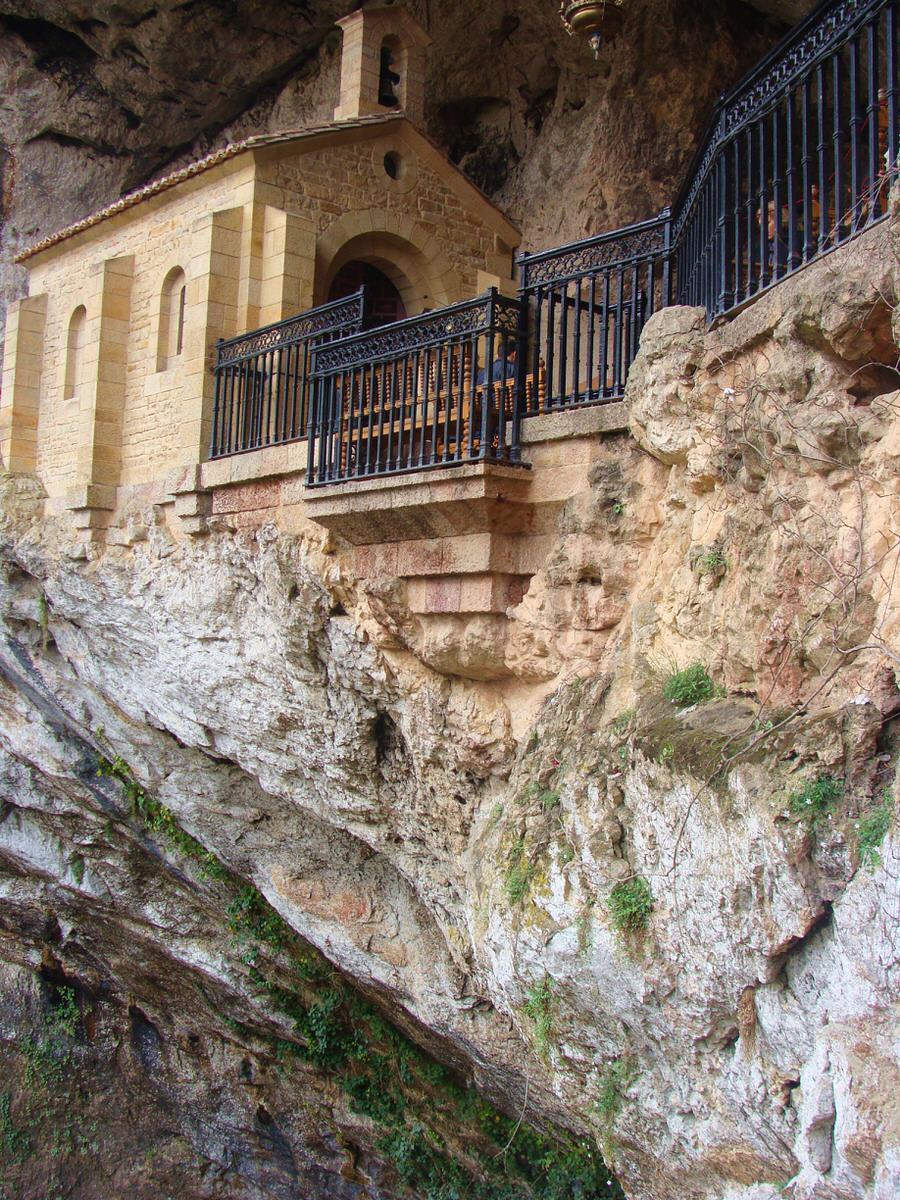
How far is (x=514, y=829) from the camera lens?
24.0 ft

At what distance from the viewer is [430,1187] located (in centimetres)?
1245

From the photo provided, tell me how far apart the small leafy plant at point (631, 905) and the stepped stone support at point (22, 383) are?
9880 mm

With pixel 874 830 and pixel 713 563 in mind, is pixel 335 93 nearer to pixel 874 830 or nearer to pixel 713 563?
pixel 713 563

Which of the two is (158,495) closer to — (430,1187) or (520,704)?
(520,704)

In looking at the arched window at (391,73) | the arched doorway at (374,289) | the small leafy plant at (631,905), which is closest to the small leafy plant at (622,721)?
the small leafy plant at (631,905)

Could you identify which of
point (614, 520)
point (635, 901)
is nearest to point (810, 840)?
point (635, 901)

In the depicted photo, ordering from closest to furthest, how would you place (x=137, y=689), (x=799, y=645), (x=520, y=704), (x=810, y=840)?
(x=810, y=840), (x=799, y=645), (x=520, y=704), (x=137, y=689)

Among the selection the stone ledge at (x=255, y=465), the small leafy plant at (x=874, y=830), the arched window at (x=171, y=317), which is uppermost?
the arched window at (x=171, y=317)

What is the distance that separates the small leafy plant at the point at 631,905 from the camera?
6.16 m

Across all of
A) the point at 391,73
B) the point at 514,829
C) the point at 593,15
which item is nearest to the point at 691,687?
the point at 514,829

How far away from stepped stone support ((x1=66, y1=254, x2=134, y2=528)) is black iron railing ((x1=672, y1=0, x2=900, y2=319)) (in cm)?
701

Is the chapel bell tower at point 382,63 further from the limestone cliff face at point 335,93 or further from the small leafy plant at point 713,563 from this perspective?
the small leafy plant at point 713,563

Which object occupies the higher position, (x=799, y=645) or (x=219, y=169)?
(x=219, y=169)

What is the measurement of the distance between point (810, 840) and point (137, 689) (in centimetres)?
897
